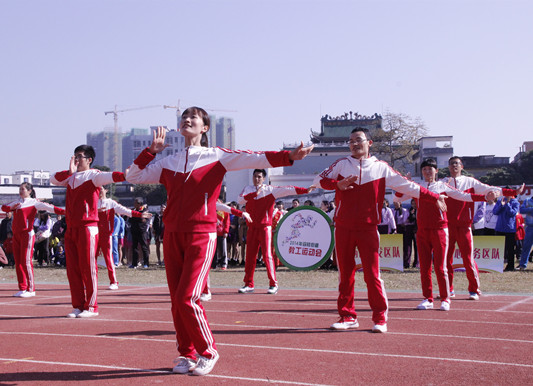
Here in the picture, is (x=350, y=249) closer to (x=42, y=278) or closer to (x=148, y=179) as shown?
(x=148, y=179)

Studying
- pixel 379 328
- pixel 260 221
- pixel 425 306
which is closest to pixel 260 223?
pixel 260 221

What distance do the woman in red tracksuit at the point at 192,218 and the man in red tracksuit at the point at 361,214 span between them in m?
2.09

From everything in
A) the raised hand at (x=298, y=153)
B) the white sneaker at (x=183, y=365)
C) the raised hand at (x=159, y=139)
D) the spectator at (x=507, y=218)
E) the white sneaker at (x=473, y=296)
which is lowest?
the white sneaker at (x=473, y=296)

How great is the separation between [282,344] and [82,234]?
380 cm

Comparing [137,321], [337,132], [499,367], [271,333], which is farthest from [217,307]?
[337,132]

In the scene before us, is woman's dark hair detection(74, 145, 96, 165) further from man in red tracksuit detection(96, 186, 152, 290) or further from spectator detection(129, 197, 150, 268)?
spectator detection(129, 197, 150, 268)

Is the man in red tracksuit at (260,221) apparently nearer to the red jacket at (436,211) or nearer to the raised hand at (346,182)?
the red jacket at (436,211)

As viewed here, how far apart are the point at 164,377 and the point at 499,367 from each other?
2.88m

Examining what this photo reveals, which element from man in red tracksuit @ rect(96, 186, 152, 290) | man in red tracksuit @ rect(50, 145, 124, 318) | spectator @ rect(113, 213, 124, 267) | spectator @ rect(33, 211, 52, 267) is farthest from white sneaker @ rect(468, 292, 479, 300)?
spectator @ rect(33, 211, 52, 267)

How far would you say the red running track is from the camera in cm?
547

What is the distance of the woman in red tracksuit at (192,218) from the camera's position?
554 centimetres

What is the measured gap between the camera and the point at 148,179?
6012 millimetres

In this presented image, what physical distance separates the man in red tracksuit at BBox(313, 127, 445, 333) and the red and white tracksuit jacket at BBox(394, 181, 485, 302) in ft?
6.91

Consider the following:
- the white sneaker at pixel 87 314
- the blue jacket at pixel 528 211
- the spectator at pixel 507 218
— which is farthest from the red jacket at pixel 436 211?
the spectator at pixel 507 218
